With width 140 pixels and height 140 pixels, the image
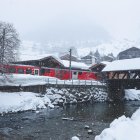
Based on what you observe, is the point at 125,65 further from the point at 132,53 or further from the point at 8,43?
the point at 132,53

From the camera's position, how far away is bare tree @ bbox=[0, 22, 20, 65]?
105 ft

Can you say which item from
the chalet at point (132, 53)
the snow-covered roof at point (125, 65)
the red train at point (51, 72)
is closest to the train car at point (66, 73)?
the red train at point (51, 72)

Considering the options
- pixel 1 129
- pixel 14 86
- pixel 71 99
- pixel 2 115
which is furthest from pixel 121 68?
pixel 1 129

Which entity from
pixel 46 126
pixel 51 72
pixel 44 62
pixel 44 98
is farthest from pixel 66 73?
pixel 46 126

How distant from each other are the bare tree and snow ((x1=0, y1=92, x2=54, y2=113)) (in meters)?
4.37

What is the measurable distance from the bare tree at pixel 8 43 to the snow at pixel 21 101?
14.3 ft

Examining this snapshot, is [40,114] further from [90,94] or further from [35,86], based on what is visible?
[90,94]

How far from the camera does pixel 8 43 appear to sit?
33.1m

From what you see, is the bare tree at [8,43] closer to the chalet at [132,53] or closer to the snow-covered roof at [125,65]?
the snow-covered roof at [125,65]

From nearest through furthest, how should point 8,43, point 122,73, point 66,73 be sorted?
1. point 8,43
2. point 122,73
3. point 66,73

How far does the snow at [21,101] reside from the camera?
29.5 meters

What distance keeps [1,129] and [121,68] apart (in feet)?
65.4

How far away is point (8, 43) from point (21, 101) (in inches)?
302

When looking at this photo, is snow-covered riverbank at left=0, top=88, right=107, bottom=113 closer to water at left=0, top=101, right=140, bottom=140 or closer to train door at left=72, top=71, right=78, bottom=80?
water at left=0, top=101, right=140, bottom=140
